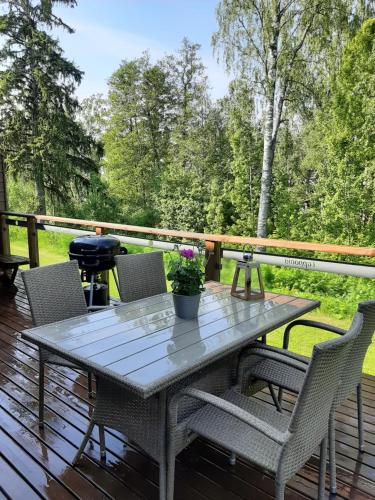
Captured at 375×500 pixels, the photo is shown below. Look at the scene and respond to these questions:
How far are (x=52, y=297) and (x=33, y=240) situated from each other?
327cm

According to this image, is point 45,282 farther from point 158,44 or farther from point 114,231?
point 158,44

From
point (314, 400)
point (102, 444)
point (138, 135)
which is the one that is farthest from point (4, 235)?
point (138, 135)

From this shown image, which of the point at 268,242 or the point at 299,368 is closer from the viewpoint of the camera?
the point at 299,368

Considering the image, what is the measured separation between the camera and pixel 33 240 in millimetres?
5117

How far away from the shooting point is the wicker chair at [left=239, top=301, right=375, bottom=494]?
5.34 feet

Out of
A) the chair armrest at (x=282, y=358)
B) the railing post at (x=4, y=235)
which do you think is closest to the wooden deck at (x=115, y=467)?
the chair armrest at (x=282, y=358)

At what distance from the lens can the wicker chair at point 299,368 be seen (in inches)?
64.1

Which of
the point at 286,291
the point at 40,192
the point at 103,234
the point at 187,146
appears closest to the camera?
the point at 103,234

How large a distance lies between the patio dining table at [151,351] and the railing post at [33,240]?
3.40 metres

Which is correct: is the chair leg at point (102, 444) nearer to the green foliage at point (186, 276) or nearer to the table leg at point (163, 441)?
the table leg at point (163, 441)

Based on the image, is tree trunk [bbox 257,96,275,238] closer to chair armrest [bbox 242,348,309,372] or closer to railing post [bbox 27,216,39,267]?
railing post [bbox 27,216,39,267]

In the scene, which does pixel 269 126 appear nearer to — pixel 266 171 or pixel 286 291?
pixel 266 171

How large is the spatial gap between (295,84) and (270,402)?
1000 centimetres

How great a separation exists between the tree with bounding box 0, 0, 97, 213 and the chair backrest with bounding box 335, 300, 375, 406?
42.9 feet
